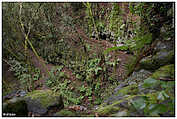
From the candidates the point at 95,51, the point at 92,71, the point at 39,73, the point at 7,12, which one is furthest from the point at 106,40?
the point at 7,12

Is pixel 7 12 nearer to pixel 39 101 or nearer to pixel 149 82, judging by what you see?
pixel 39 101

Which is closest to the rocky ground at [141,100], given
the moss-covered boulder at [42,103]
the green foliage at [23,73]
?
the moss-covered boulder at [42,103]

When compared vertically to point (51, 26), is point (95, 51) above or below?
below

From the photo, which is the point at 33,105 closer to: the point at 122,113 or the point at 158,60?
the point at 122,113

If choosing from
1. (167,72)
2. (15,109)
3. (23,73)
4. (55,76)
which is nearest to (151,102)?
(167,72)

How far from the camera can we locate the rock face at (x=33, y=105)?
1.58 meters

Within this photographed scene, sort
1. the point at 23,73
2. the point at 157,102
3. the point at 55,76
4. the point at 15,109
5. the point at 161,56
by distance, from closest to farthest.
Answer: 1. the point at 157,102
2. the point at 15,109
3. the point at 161,56
4. the point at 23,73
5. the point at 55,76

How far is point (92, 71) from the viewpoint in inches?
163

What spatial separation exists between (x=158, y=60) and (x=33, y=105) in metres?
1.80

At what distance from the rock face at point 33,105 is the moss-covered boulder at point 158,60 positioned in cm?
140

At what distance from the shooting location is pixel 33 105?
1.73 meters

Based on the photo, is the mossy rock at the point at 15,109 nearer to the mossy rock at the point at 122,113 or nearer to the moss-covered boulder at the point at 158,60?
the mossy rock at the point at 122,113

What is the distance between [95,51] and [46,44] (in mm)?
1948

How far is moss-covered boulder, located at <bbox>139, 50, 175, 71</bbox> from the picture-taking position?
69.1 inches
